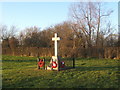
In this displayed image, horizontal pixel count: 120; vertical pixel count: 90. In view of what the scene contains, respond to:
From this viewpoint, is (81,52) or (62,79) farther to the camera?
(81,52)

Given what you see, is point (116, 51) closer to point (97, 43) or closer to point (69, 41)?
point (97, 43)

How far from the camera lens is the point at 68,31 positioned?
25.0 meters

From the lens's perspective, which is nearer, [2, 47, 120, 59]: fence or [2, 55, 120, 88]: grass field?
[2, 55, 120, 88]: grass field

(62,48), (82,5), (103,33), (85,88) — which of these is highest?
(82,5)

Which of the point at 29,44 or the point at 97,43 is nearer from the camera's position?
the point at 97,43

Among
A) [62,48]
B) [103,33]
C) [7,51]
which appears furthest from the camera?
[7,51]

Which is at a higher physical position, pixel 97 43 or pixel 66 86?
pixel 97 43

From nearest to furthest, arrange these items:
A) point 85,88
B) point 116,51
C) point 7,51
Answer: point 85,88, point 116,51, point 7,51

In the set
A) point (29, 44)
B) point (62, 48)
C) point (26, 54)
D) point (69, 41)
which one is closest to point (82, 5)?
point (69, 41)

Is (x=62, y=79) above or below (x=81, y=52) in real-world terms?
below

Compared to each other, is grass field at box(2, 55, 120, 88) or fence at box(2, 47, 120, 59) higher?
fence at box(2, 47, 120, 59)

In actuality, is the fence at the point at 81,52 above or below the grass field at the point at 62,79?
above

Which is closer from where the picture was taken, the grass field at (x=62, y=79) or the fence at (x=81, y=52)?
the grass field at (x=62, y=79)

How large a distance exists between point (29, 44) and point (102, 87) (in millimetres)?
29942
